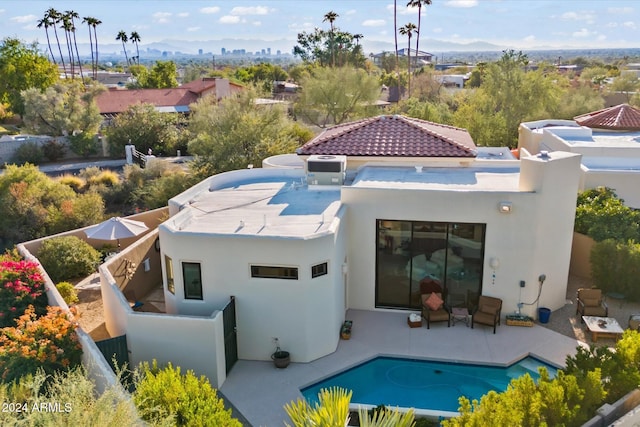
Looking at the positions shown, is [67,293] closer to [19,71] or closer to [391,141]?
[391,141]

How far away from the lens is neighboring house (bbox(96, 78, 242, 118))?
64.2 m

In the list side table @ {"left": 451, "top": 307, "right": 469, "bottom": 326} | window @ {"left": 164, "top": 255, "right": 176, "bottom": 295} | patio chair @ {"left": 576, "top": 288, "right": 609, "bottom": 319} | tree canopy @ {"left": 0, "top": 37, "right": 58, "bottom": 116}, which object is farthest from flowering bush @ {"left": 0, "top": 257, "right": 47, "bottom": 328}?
tree canopy @ {"left": 0, "top": 37, "right": 58, "bottom": 116}

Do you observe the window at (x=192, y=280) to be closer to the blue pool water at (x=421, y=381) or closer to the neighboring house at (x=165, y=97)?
the blue pool water at (x=421, y=381)

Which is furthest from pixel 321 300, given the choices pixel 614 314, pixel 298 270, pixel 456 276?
pixel 614 314

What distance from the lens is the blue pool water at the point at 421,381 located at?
13523 millimetres

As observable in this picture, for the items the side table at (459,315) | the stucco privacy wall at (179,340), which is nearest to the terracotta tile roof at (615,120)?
the side table at (459,315)

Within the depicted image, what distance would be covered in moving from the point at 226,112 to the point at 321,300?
2176 cm

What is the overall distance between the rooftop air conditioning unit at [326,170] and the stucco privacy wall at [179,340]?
25.1 feet

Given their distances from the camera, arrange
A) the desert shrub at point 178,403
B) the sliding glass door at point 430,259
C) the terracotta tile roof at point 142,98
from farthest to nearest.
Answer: the terracotta tile roof at point 142,98, the sliding glass door at point 430,259, the desert shrub at point 178,403

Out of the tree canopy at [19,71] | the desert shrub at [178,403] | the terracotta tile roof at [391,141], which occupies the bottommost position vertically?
the desert shrub at [178,403]

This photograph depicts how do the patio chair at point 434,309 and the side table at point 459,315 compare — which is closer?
the patio chair at point 434,309

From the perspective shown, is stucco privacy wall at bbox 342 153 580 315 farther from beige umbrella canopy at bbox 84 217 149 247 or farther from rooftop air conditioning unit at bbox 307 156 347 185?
beige umbrella canopy at bbox 84 217 149 247

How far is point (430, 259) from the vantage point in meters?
17.0

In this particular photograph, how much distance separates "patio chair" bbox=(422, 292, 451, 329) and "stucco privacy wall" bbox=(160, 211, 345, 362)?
3.25 m
